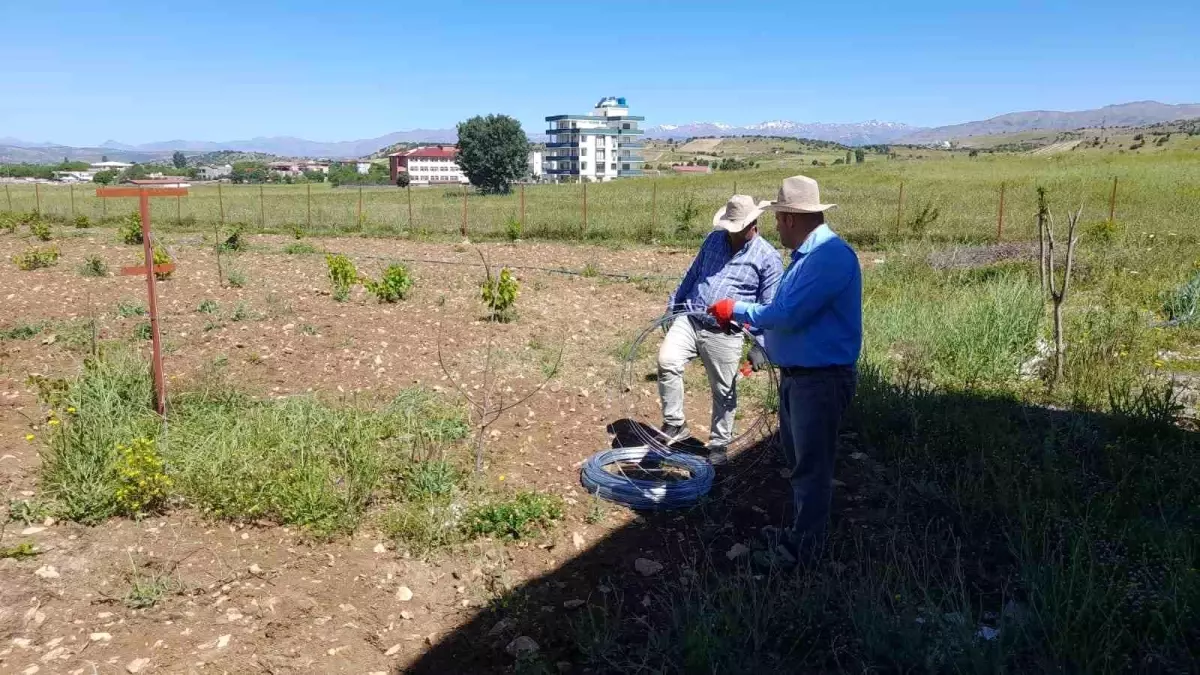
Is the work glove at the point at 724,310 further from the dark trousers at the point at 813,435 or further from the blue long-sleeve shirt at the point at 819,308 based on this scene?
the dark trousers at the point at 813,435

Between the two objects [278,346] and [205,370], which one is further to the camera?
[278,346]

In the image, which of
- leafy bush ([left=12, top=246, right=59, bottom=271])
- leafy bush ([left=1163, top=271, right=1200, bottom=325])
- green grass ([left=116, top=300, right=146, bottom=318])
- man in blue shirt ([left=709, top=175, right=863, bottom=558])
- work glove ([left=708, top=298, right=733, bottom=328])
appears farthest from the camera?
A: leafy bush ([left=12, top=246, right=59, bottom=271])

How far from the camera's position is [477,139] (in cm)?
6638

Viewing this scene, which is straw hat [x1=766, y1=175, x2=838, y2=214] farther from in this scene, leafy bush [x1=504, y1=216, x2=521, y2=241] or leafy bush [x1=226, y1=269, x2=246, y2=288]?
leafy bush [x1=504, y1=216, x2=521, y2=241]

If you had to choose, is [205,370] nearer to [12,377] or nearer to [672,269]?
[12,377]

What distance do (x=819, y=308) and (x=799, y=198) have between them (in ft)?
1.62

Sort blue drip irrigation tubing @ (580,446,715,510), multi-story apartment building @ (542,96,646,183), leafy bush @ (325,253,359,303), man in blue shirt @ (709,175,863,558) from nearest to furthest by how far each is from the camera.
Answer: man in blue shirt @ (709,175,863,558) → blue drip irrigation tubing @ (580,446,715,510) → leafy bush @ (325,253,359,303) → multi-story apartment building @ (542,96,646,183)

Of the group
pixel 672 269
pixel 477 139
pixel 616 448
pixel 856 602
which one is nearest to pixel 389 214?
pixel 672 269

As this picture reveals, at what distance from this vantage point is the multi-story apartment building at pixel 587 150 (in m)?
119

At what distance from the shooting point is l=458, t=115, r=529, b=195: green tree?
66125 millimetres

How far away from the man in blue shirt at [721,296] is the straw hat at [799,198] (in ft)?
3.54

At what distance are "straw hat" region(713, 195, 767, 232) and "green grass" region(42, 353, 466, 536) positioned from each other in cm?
205

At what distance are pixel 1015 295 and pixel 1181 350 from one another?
4.51 feet

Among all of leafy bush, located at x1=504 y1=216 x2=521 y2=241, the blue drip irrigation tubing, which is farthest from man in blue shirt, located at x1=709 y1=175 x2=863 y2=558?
leafy bush, located at x1=504 y1=216 x2=521 y2=241
